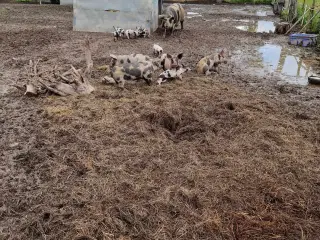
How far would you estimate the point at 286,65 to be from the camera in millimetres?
8320

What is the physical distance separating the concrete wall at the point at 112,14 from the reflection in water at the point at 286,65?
3.75 metres

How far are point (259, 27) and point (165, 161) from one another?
1124 cm

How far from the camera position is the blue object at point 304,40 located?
1023cm

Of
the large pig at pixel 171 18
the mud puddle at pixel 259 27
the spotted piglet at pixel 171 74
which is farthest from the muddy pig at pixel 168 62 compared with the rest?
the mud puddle at pixel 259 27

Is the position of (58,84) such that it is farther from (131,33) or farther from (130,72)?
(131,33)

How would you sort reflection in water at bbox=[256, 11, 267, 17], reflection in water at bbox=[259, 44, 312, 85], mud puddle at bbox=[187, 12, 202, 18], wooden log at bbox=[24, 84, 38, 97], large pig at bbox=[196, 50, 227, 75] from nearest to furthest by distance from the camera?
1. wooden log at bbox=[24, 84, 38, 97]
2. large pig at bbox=[196, 50, 227, 75]
3. reflection in water at bbox=[259, 44, 312, 85]
4. mud puddle at bbox=[187, 12, 202, 18]
5. reflection in water at bbox=[256, 11, 267, 17]

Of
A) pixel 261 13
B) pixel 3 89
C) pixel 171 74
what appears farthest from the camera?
pixel 261 13

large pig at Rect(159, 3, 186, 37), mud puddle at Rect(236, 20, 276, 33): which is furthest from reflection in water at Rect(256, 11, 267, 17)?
large pig at Rect(159, 3, 186, 37)

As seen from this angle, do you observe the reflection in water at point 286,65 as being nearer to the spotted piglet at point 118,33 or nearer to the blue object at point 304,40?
the blue object at point 304,40

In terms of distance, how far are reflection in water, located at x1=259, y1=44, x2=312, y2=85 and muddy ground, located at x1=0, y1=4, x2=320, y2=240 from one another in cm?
68

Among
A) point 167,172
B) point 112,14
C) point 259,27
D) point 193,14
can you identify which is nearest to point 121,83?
point 167,172

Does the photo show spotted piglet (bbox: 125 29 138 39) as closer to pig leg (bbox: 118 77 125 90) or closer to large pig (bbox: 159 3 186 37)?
Answer: large pig (bbox: 159 3 186 37)

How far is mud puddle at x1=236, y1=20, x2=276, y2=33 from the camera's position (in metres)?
13.0

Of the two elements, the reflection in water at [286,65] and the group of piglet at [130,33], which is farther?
the group of piglet at [130,33]
